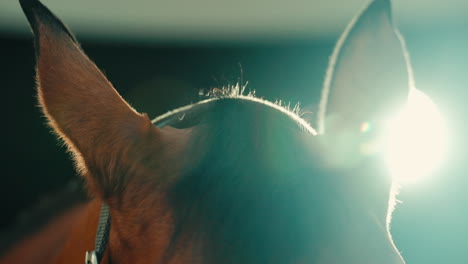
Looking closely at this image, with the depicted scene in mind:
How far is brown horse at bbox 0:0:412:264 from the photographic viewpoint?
0.90 meters

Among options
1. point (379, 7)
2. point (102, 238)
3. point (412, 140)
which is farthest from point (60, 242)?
point (379, 7)

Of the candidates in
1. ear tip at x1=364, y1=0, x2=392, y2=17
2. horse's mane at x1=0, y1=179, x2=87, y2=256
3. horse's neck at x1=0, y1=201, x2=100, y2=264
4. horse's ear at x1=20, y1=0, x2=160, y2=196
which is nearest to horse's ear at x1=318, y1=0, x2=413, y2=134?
ear tip at x1=364, y1=0, x2=392, y2=17

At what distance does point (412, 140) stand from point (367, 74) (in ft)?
2.23

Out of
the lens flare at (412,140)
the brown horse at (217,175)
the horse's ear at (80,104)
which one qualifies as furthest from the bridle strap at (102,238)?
the lens flare at (412,140)

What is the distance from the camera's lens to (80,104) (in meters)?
0.90

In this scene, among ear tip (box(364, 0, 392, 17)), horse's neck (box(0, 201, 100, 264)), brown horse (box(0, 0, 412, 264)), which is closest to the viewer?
brown horse (box(0, 0, 412, 264))

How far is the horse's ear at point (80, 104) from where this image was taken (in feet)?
2.94

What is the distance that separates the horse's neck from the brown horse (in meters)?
0.77

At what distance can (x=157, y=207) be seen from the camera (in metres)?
0.98

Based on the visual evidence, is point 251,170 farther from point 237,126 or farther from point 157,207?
point 157,207

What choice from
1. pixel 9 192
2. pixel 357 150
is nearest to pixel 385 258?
pixel 357 150

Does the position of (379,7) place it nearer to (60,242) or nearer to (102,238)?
Answer: (102,238)

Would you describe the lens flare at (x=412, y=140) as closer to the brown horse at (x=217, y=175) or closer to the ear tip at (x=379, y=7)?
the brown horse at (x=217, y=175)

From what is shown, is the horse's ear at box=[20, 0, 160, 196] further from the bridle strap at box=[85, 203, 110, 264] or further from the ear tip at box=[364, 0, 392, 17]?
the ear tip at box=[364, 0, 392, 17]
